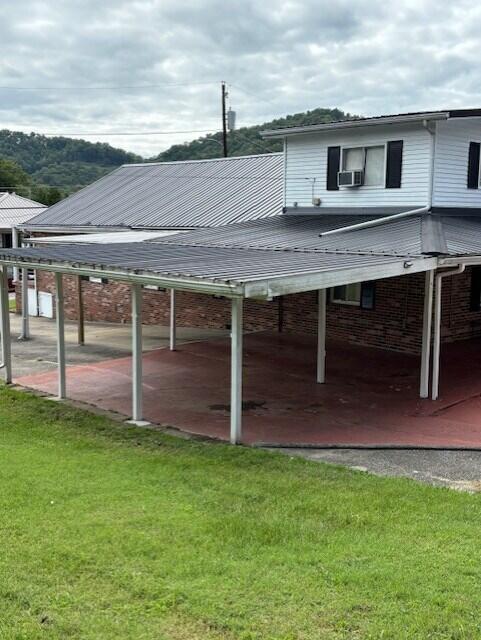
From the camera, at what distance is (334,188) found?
671 inches

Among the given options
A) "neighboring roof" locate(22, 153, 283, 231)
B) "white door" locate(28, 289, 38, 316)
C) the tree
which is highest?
the tree

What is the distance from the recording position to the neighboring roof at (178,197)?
805 inches

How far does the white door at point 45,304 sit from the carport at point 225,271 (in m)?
11.7

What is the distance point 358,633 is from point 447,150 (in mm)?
12859

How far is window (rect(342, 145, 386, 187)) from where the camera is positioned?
52.1 feet

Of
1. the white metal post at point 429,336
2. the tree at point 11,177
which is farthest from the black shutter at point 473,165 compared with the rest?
the tree at point 11,177

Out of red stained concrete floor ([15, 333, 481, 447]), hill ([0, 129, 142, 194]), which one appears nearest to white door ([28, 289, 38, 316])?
red stained concrete floor ([15, 333, 481, 447])

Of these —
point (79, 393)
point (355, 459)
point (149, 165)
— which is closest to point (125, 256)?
point (79, 393)

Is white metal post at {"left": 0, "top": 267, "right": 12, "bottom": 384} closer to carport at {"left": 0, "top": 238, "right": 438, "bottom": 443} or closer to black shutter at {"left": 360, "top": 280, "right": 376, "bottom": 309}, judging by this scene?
carport at {"left": 0, "top": 238, "right": 438, "bottom": 443}

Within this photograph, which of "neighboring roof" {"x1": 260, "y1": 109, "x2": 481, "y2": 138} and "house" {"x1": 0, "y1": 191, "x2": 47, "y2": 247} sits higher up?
"neighboring roof" {"x1": 260, "y1": 109, "x2": 481, "y2": 138}

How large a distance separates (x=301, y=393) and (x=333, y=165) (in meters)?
7.05

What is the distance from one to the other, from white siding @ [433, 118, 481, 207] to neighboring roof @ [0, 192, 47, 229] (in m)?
27.8

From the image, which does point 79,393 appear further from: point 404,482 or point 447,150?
point 447,150

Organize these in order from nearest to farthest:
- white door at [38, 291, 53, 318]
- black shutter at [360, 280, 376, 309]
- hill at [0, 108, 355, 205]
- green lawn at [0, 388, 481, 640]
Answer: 1. green lawn at [0, 388, 481, 640]
2. black shutter at [360, 280, 376, 309]
3. white door at [38, 291, 53, 318]
4. hill at [0, 108, 355, 205]
